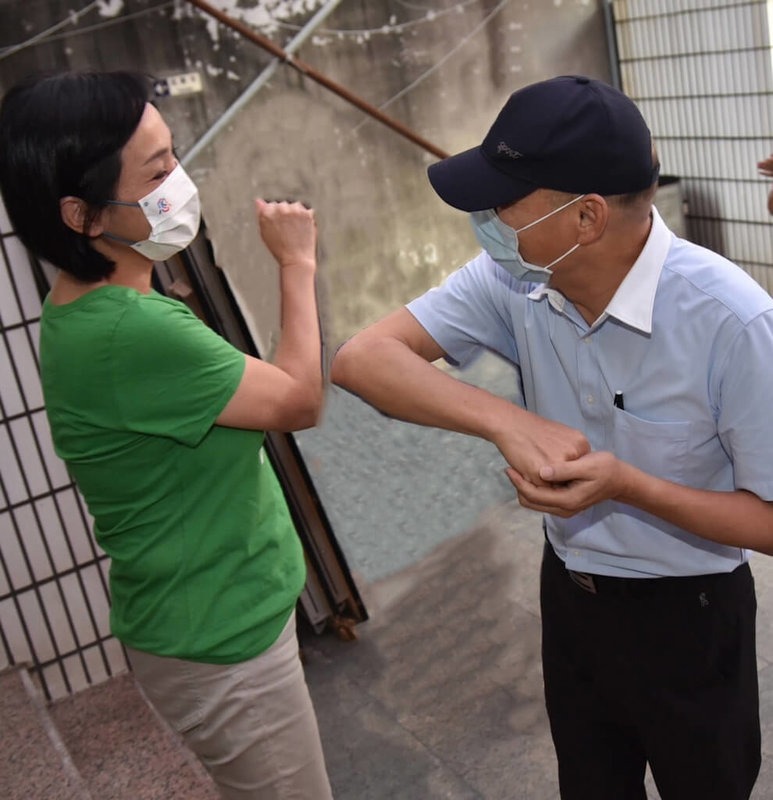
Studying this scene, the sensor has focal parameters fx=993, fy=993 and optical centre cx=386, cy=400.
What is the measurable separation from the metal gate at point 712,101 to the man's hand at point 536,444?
3.92m

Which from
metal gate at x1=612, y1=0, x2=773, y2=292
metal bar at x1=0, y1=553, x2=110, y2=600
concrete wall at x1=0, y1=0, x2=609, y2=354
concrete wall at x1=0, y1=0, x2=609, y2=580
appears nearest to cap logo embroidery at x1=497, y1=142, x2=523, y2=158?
metal bar at x1=0, y1=553, x2=110, y2=600

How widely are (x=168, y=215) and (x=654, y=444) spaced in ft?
2.96

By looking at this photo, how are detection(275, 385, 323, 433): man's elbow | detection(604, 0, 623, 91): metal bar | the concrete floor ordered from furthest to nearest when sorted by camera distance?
detection(604, 0, 623, 91): metal bar
the concrete floor
detection(275, 385, 323, 433): man's elbow

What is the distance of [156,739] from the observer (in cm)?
278

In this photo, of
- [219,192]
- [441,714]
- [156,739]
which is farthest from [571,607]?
[219,192]

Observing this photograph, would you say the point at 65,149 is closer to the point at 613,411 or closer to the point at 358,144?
the point at 613,411

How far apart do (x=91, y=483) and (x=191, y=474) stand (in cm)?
19

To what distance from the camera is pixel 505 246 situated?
151 cm

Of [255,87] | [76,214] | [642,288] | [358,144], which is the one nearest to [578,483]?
[642,288]

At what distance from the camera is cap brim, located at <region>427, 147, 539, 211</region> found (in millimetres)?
1432

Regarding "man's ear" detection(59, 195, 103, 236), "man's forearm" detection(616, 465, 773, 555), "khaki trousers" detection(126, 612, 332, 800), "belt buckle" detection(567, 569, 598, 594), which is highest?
"man's ear" detection(59, 195, 103, 236)

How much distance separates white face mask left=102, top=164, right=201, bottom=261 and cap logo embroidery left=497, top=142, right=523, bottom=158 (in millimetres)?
616

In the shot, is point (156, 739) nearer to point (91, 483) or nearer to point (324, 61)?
point (91, 483)

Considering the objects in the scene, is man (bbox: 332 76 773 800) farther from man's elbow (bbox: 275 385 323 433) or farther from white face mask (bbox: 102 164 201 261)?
white face mask (bbox: 102 164 201 261)
